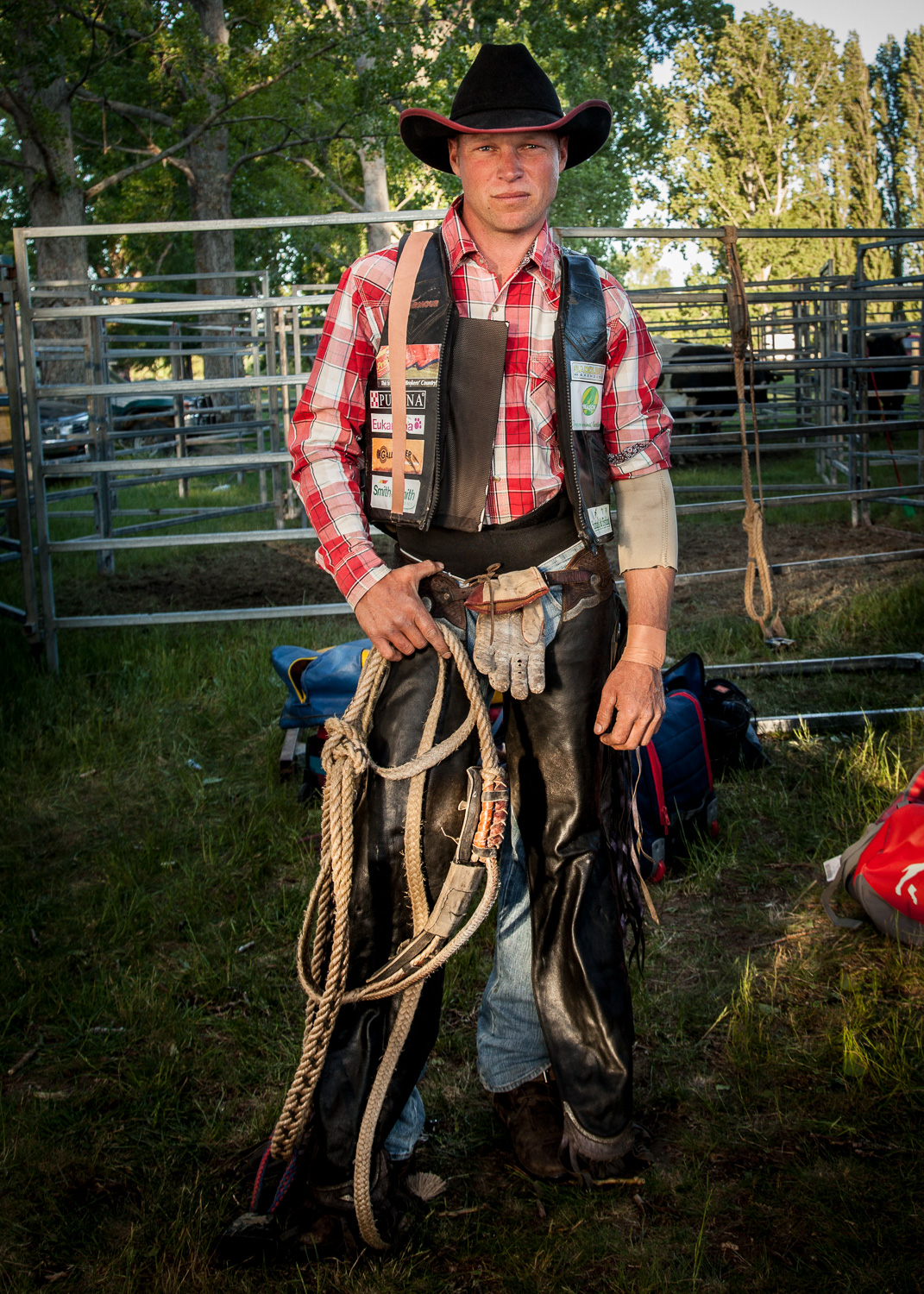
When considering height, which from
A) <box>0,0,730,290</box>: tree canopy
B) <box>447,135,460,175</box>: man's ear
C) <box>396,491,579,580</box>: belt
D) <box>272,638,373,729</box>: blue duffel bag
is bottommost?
<box>272,638,373,729</box>: blue duffel bag

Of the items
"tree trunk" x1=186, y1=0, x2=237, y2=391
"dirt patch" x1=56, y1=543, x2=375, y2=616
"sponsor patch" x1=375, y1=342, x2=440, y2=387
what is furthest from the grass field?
"tree trunk" x1=186, y1=0, x2=237, y2=391

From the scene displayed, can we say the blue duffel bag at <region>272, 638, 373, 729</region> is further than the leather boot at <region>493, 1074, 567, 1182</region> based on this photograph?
A: Yes

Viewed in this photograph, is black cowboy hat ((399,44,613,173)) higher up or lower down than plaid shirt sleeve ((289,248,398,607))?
higher up

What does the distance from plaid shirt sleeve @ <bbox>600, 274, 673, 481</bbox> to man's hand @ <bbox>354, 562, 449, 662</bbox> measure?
524 mm

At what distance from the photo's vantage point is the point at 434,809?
2.12m

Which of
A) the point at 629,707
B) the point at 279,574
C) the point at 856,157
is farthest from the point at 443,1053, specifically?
the point at 856,157

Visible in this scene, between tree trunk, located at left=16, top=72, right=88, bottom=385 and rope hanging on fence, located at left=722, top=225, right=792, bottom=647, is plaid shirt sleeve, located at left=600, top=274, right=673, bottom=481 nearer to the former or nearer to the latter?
rope hanging on fence, located at left=722, top=225, right=792, bottom=647

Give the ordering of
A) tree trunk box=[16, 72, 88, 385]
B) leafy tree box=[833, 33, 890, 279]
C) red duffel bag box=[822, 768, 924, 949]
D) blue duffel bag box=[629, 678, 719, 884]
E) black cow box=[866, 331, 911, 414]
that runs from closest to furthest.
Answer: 1. red duffel bag box=[822, 768, 924, 949]
2. blue duffel bag box=[629, 678, 719, 884]
3. tree trunk box=[16, 72, 88, 385]
4. black cow box=[866, 331, 911, 414]
5. leafy tree box=[833, 33, 890, 279]

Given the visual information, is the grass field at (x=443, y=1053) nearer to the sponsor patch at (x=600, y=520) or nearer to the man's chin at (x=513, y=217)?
the sponsor patch at (x=600, y=520)

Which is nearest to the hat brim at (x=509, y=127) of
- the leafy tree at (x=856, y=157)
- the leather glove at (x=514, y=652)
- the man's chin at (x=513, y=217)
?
the man's chin at (x=513, y=217)

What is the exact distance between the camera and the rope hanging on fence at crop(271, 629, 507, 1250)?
6.74 feet

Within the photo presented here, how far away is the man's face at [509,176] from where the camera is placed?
2.13m

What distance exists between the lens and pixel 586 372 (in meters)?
2.16

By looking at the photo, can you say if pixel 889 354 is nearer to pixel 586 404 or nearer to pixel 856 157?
pixel 856 157
